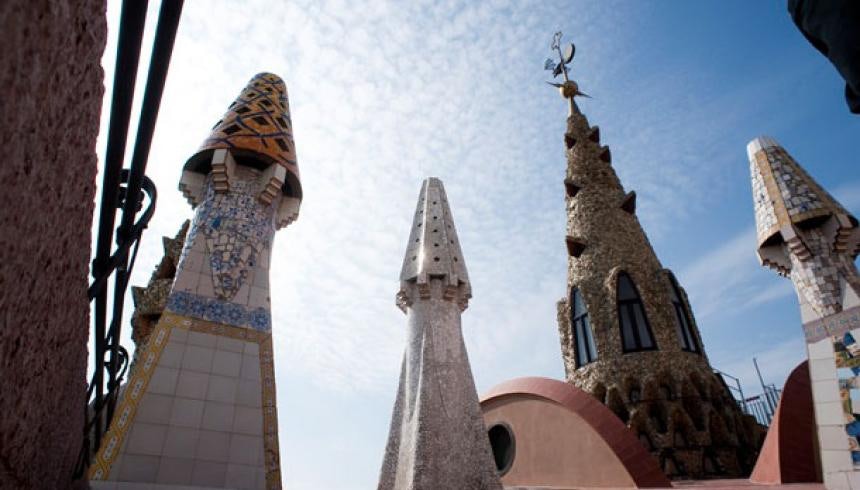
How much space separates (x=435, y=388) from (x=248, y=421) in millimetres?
2372

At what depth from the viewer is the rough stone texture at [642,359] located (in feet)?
28.8

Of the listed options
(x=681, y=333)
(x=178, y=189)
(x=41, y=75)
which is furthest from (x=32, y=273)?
(x=681, y=333)

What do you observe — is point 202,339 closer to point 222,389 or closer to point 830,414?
point 222,389

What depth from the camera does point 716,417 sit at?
901cm

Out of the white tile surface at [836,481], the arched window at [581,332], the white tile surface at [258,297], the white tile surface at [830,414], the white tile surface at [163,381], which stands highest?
the arched window at [581,332]

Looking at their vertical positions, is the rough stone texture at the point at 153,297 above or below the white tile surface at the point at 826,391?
above

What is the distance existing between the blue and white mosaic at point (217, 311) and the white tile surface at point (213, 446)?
4.35ft

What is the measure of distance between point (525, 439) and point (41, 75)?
9.69 m

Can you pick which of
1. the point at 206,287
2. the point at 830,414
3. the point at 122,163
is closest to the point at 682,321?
the point at 830,414

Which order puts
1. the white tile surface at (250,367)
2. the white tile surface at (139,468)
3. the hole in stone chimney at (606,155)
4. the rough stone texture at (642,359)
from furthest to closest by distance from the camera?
the hole in stone chimney at (606,155) < the rough stone texture at (642,359) < the white tile surface at (250,367) < the white tile surface at (139,468)

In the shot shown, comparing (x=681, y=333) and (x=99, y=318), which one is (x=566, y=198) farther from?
(x=99, y=318)

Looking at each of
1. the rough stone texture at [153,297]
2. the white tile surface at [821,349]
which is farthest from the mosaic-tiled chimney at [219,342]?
the white tile surface at [821,349]

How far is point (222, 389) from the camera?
19.7 ft

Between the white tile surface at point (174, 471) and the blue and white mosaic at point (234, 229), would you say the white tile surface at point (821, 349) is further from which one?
the white tile surface at point (174, 471)
